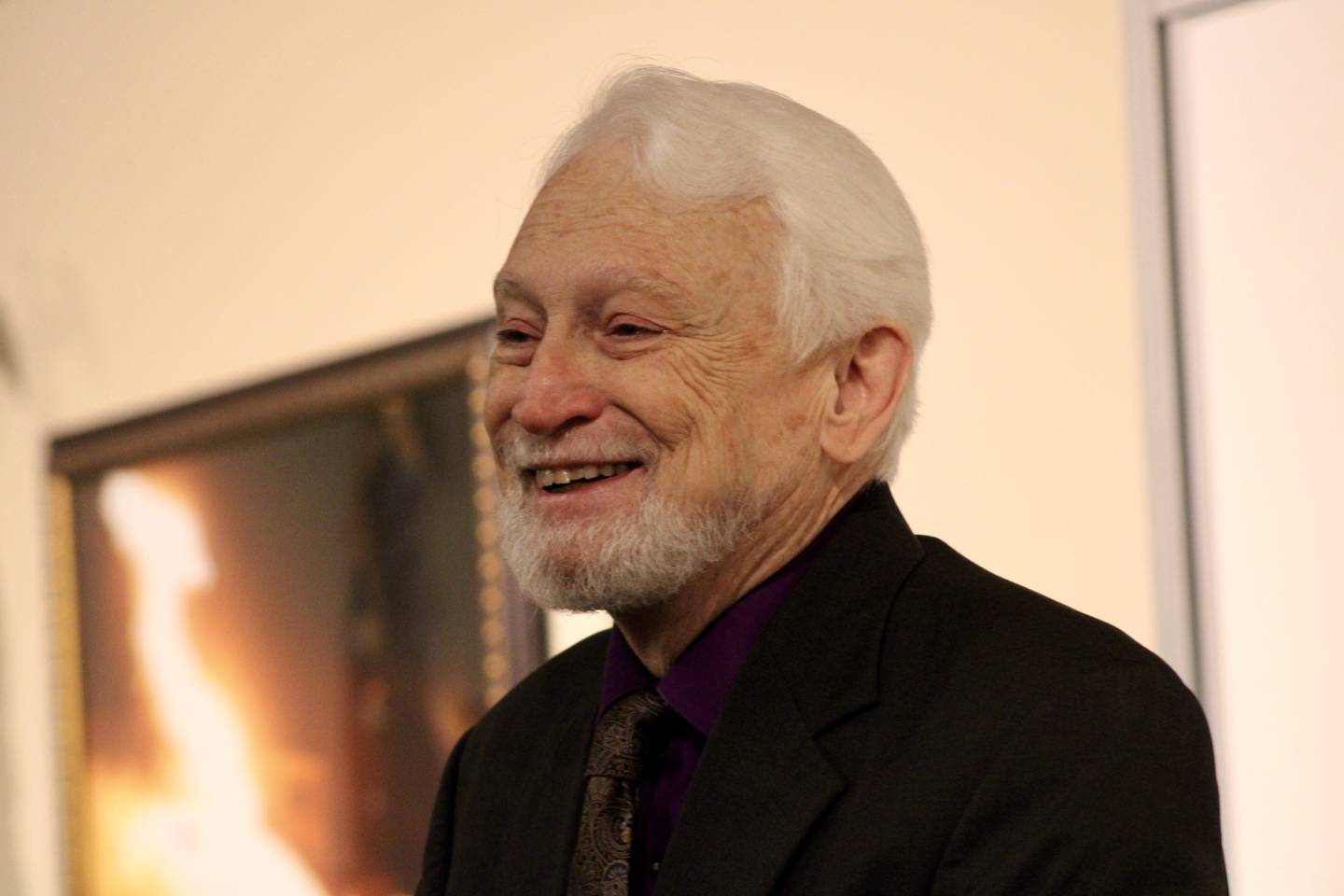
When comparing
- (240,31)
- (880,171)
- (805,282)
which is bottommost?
(805,282)

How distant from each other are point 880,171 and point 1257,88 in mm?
965

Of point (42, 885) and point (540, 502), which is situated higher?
point (540, 502)

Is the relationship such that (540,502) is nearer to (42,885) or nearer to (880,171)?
(880,171)

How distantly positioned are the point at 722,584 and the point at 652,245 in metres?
0.32

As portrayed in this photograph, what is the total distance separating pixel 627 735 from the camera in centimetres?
160

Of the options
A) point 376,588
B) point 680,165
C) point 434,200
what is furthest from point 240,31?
point 680,165

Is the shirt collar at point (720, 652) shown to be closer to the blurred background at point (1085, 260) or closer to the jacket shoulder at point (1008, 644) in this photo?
the jacket shoulder at point (1008, 644)

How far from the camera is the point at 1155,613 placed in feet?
8.06

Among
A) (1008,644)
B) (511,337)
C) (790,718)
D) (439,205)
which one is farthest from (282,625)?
(1008,644)

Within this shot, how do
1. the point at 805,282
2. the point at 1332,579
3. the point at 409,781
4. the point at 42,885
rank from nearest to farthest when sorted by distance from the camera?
1. the point at 805,282
2. the point at 1332,579
3. the point at 409,781
4. the point at 42,885

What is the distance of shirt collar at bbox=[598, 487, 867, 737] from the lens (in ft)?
5.16

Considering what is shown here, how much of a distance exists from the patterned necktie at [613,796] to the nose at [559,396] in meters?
0.27

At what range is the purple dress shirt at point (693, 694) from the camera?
1.56 meters

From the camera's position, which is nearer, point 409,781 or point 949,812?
point 949,812
